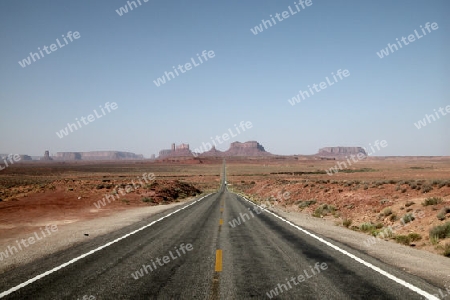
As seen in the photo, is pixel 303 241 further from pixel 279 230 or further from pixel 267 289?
pixel 267 289

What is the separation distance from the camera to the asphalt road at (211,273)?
5.67m

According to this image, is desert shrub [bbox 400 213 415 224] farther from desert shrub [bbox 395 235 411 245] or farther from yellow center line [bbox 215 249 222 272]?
yellow center line [bbox 215 249 222 272]

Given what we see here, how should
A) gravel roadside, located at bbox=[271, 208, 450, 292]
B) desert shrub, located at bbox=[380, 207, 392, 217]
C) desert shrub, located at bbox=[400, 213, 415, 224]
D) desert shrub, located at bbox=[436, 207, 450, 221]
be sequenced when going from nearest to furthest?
gravel roadside, located at bbox=[271, 208, 450, 292], desert shrub, located at bbox=[436, 207, 450, 221], desert shrub, located at bbox=[400, 213, 415, 224], desert shrub, located at bbox=[380, 207, 392, 217]

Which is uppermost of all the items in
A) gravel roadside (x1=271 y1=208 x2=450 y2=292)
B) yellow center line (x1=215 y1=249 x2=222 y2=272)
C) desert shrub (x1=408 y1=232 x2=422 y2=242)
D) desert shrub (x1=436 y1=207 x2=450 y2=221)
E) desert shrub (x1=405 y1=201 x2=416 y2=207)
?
yellow center line (x1=215 y1=249 x2=222 y2=272)

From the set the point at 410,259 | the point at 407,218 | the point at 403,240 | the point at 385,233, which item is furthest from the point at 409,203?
the point at 410,259

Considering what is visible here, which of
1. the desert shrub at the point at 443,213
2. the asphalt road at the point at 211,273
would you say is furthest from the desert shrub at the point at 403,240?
the asphalt road at the point at 211,273

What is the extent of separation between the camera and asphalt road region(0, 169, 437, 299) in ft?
18.6

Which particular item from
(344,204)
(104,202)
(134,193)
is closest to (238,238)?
(344,204)

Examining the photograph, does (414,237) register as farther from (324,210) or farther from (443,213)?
(324,210)

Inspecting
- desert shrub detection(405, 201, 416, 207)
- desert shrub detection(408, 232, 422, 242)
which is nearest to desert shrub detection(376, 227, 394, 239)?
desert shrub detection(408, 232, 422, 242)

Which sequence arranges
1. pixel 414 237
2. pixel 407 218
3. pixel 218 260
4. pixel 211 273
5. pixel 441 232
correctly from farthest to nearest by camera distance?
pixel 407 218, pixel 414 237, pixel 441 232, pixel 218 260, pixel 211 273

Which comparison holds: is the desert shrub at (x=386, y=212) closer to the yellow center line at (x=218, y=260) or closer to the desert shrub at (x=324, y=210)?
the desert shrub at (x=324, y=210)

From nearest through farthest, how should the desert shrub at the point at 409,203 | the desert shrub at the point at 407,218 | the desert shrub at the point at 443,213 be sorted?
1. the desert shrub at the point at 443,213
2. the desert shrub at the point at 407,218
3. the desert shrub at the point at 409,203

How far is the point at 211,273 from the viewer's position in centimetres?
686
